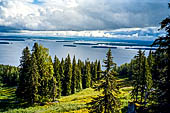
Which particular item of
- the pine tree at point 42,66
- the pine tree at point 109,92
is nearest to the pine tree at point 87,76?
the pine tree at point 42,66

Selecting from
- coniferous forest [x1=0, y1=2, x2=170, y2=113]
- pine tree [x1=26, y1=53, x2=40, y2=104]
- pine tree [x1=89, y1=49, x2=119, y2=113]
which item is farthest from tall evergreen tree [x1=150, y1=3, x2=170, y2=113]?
pine tree [x1=26, y1=53, x2=40, y2=104]

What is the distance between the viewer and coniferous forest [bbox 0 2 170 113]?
1134 centimetres

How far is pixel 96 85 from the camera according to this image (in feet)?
68.3

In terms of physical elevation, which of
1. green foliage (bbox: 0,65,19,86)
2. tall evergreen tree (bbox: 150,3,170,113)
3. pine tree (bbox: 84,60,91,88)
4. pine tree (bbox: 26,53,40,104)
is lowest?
green foliage (bbox: 0,65,19,86)

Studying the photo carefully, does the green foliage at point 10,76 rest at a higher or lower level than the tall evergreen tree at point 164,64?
lower

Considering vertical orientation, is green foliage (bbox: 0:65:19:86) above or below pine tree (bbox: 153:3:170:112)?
below

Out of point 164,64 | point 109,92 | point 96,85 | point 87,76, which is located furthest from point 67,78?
point 164,64

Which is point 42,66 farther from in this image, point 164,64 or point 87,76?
point 87,76

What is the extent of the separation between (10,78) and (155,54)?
112 m

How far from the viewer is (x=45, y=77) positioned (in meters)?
42.3

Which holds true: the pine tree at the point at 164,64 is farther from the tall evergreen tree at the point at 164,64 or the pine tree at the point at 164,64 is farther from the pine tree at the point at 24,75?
the pine tree at the point at 24,75

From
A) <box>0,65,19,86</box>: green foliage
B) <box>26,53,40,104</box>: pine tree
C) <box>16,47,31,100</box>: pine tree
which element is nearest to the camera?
<box>26,53,40,104</box>: pine tree

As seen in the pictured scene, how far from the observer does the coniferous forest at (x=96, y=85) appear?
11336 mm

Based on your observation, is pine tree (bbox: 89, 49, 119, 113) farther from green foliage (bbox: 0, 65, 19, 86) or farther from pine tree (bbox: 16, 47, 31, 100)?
green foliage (bbox: 0, 65, 19, 86)
